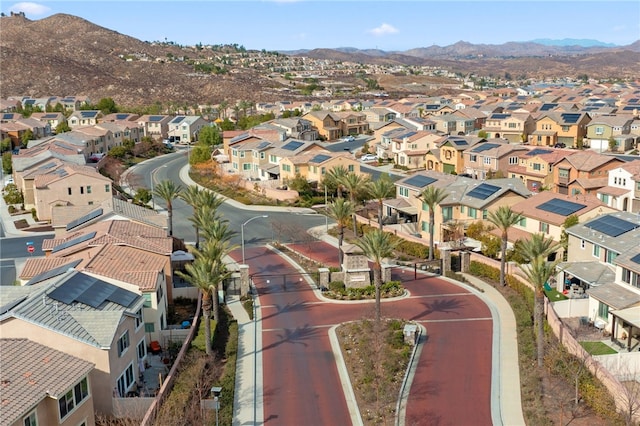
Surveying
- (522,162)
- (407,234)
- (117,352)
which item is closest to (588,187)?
(522,162)

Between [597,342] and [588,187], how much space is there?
36428 mm

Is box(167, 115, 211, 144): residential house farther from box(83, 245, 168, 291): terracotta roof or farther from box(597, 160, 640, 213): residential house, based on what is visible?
box(83, 245, 168, 291): terracotta roof

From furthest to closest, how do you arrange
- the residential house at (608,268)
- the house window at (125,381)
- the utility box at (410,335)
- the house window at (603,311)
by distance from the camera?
1. the house window at (603,311)
2. the utility box at (410,335)
3. the residential house at (608,268)
4. the house window at (125,381)

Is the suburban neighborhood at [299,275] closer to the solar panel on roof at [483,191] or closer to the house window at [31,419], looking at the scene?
the house window at [31,419]

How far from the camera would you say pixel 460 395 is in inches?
1200

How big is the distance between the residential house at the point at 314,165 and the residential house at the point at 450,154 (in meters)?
17.0

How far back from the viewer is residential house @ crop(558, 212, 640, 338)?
35562mm

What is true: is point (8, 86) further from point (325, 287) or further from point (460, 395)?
point (460, 395)

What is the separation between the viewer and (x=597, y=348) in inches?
1369

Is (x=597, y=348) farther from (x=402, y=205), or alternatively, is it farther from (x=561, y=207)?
(x=402, y=205)

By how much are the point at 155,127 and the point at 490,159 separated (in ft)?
254

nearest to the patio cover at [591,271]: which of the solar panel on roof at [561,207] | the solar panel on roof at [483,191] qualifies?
the solar panel on roof at [561,207]

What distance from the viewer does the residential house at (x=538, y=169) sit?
7712 cm

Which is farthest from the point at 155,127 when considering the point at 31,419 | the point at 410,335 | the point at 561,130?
the point at 31,419
